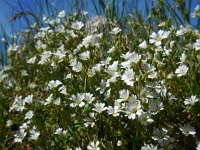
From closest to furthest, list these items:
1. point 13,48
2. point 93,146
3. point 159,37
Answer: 1. point 93,146
2. point 159,37
3. point 13,48

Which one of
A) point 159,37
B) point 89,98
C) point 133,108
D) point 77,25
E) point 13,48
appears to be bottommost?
point 133,108

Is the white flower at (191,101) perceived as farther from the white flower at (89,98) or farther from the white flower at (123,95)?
the white flower at (89,98)

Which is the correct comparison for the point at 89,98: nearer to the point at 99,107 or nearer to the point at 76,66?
the point at 99,107

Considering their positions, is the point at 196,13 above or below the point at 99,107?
above

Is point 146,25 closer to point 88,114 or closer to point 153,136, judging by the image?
point 88,114

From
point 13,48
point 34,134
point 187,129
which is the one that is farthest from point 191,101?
point 13,48

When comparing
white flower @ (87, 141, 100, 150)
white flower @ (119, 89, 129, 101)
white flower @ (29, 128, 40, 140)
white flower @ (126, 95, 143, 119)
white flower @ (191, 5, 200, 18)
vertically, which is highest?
white flower @ (191, 5, 200, 18)

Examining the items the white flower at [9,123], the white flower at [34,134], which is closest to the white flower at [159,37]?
the white flower at [34,134]

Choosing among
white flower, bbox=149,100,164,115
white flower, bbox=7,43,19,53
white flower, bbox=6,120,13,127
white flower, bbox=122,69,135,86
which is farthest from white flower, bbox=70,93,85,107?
white flower, bbox=7,43,19,53

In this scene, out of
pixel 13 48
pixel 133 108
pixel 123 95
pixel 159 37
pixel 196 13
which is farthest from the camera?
pixel 13 48

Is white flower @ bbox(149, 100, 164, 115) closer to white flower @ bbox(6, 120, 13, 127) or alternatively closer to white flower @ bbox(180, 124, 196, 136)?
white flower @ bbox(180, 124, 196, 136)

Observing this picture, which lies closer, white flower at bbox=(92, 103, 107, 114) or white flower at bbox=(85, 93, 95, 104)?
white flower at bbox=(92, 103, 107, 114)
